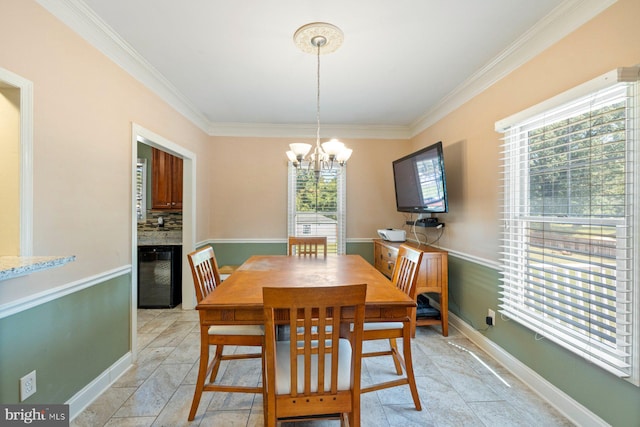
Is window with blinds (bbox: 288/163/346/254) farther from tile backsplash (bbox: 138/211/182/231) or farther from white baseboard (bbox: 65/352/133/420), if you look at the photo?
white baseboard (bbox: 65/352/133/420)

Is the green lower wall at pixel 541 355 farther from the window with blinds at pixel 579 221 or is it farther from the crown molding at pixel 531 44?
the crown molding at pixel 531 44

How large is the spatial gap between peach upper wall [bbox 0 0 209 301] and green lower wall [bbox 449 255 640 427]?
3167mm

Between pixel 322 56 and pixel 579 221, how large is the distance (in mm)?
2170

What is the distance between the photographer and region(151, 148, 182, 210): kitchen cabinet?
3.90 m

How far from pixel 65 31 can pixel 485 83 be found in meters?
3.22

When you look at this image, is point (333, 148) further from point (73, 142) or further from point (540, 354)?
point (540, 354)

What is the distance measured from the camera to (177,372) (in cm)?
224

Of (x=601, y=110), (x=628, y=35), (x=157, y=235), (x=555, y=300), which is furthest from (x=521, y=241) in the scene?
(x=157, y=235)

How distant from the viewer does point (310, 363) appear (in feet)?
3.98

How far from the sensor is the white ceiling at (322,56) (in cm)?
175

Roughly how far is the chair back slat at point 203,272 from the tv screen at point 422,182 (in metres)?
2.34

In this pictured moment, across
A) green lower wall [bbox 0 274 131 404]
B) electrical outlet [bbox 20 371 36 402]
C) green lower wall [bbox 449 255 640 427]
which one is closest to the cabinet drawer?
green lower wall [bbox 449 255 640 427]

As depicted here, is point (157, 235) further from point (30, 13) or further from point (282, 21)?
point (282, 21)

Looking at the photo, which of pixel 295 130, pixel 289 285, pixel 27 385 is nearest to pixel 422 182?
pixel 295 130
